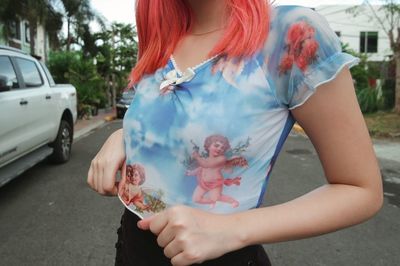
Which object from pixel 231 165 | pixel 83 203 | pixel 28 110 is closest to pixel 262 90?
pixel 231 165

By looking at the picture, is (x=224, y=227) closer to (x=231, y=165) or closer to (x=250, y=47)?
(x=231, y=165)

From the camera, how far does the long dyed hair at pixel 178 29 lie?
94 centimetres

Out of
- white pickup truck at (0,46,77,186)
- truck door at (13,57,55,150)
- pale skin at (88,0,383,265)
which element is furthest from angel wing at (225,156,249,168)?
truck door at (13,57,55,150)

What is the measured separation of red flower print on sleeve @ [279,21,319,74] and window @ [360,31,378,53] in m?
37.5

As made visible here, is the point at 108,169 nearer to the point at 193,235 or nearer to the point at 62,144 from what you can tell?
the point at 193,235

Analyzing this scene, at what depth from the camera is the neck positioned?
1.06 metres

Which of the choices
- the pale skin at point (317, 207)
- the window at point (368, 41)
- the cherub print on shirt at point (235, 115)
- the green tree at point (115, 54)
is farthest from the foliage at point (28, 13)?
the window at point (368, 41)

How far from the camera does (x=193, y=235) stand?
2.50 feet

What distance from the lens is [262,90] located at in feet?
2.96

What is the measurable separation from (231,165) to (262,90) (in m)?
0.17

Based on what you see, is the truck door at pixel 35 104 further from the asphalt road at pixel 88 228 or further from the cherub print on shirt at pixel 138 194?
the cherub print on shirt at pixel 138 194

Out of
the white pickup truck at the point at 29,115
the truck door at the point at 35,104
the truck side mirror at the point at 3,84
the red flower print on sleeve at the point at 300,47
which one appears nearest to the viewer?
the red flower print on sleeve at the point at 300,47

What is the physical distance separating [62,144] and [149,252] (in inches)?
262

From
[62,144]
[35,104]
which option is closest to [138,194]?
[35,104]
